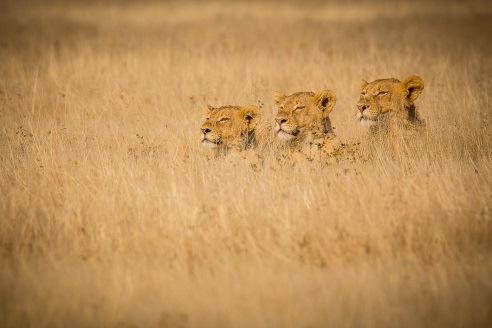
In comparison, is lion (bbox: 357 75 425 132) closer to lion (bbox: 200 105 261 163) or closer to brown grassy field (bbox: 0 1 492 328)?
brown grassy field (bbox: 0 1 492 328)

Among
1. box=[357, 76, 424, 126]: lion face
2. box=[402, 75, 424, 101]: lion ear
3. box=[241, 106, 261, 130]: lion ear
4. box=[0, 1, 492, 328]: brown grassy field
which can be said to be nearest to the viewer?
box=[0, 1, 492, 328]: brown grassy field

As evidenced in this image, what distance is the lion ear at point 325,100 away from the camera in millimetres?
8789

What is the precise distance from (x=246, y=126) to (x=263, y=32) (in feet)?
49.7

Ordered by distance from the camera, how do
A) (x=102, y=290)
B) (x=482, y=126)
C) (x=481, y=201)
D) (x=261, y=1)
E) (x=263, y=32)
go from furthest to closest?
(x=261, y=1) → (x=263, y=32) → (x=482, y=126) → (x=481, y=201) → (x=102, y=290)

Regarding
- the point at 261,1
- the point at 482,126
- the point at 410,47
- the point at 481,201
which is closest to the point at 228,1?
the point at 261,1

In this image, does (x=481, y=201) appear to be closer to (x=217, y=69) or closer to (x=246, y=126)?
(x=246, y=126)

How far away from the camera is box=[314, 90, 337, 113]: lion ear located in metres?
8.79

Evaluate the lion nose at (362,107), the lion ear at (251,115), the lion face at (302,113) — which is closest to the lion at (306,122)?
the lion face at (302,113)

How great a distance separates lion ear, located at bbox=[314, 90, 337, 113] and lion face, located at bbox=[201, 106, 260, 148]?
0.93 metres

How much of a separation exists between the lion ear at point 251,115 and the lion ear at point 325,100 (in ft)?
3.01

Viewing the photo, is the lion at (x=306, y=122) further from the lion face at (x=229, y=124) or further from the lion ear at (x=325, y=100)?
the lion face at (x=229, y=124)

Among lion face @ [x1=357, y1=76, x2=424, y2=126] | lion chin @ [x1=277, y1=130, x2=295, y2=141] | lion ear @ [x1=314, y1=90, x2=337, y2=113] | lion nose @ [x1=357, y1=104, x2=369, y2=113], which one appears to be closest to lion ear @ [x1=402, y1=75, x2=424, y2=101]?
lion face @ [x1=357, y1=76, x2=424, y2=126]

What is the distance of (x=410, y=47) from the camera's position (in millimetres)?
17766

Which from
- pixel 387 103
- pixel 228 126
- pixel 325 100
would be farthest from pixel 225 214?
pixel 387 103
